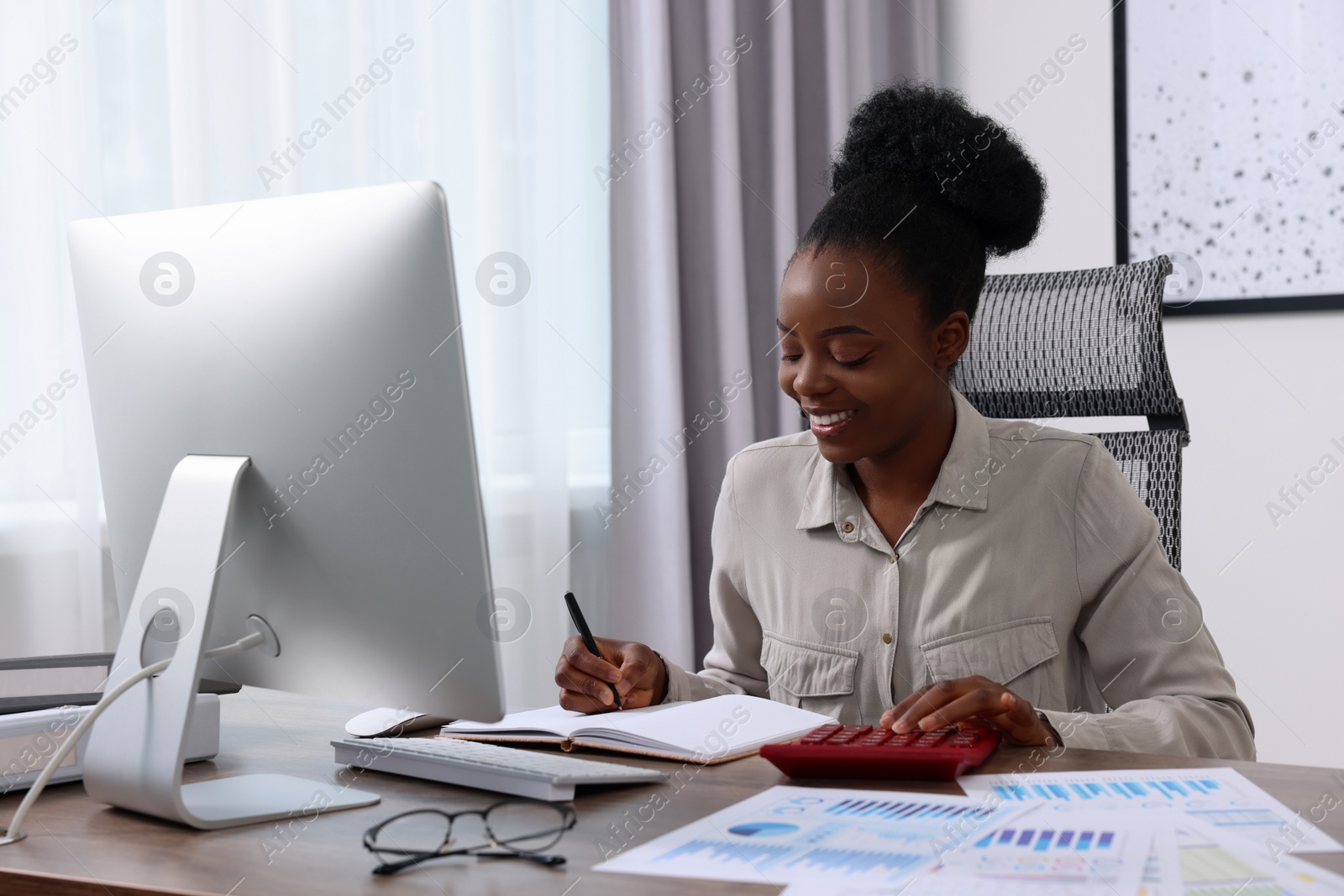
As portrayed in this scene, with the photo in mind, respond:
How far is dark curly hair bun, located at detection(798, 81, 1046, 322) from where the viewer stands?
49.8 inches

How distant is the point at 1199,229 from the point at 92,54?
206cm

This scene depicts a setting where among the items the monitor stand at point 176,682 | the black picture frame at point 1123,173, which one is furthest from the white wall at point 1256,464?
the monitor stand at point 176,682

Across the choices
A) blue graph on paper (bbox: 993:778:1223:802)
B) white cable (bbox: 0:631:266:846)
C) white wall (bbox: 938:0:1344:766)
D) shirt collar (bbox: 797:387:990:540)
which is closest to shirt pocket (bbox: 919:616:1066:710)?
shirt collar (bbox: 797:387:990:540)

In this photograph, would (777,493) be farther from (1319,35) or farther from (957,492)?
(1319,35)

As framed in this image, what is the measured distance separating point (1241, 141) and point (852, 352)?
1614 mm

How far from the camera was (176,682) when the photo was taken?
0.79 meters

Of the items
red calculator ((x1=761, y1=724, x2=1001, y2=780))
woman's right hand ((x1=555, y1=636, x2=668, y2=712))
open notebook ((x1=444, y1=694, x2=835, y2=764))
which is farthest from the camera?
woman's right hand ((x1=555, y1=636, x2=668, y2=712))

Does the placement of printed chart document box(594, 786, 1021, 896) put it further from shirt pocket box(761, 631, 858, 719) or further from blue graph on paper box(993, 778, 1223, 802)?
shirt pocket box(761, 631, 858, 719)

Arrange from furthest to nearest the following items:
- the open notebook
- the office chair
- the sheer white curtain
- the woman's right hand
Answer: the sheer white curtain → the office chair → the woman's right hand → the open notebook

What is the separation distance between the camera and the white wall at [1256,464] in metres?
2.31

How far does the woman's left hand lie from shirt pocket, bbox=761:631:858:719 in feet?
1.05

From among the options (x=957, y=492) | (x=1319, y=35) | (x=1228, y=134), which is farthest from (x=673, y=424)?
(x=1319, y=35)

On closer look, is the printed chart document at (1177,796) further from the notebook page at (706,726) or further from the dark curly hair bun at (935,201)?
the dark curly hair bun at (935,201)

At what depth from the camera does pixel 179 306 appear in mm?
841
